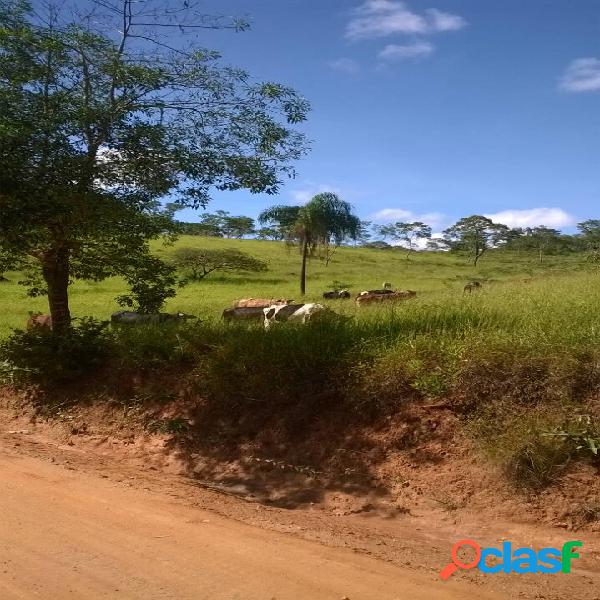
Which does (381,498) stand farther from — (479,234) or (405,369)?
(479,234)

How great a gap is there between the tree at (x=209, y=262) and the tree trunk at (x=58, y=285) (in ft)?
84.9

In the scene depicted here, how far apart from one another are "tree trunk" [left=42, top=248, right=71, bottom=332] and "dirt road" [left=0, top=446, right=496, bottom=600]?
16.1 feet

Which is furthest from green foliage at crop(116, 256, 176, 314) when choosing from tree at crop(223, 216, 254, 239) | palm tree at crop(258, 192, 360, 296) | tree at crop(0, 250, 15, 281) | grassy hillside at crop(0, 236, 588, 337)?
tree at crop(223, 216, 254, 239)

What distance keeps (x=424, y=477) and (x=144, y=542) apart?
232 cm

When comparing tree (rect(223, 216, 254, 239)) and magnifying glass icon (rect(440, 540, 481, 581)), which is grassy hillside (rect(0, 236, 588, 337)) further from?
magnifying glass icon (rect(440, 540, 481, 581))

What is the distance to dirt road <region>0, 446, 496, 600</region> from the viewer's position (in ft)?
11.1

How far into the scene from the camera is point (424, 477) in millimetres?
5203

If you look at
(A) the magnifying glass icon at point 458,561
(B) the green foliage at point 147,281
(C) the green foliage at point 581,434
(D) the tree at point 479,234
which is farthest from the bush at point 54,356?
(D) the tree at point 479,234

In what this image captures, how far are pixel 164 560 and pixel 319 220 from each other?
25.5 m

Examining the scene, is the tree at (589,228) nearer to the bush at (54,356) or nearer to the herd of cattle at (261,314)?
the herd of cattle at (261,314)

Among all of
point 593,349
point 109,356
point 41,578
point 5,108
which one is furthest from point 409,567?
point 5,108

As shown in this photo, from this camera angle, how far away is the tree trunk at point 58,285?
9305 mm

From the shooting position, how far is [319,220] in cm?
2862

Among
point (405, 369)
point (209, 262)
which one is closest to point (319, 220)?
point (209, 262)
